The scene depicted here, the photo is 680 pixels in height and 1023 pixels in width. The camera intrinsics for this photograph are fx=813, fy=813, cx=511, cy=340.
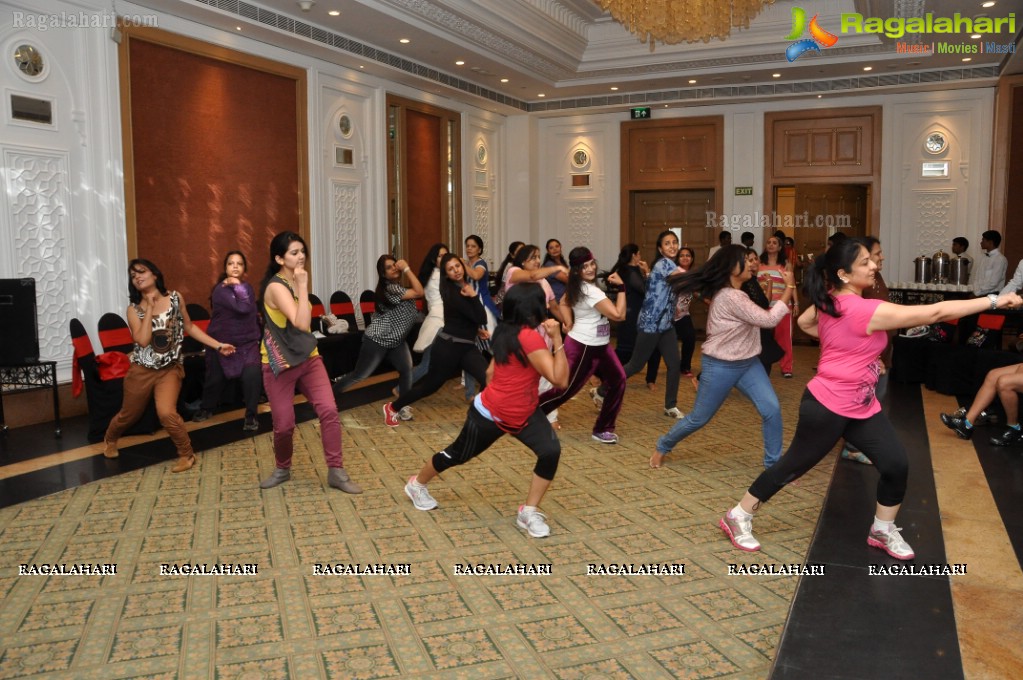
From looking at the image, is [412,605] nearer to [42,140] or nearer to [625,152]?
[42,140]

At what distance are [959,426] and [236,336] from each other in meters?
5.69

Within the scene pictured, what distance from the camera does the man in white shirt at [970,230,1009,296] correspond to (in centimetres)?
1021

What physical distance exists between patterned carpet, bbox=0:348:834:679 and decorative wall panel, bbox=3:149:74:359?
2177mm

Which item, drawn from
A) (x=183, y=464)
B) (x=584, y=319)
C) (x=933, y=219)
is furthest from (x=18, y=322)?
(x=933, y=219)

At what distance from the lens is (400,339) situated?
6.79 meters

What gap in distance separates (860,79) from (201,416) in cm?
948

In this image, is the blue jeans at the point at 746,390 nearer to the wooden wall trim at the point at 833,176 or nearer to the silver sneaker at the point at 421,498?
the silver sneaker at the point at 421,498

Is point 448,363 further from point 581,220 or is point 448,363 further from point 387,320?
point 581,220

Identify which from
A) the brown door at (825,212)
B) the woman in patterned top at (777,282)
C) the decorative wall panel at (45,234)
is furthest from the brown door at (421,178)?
the brown door at (825,212)

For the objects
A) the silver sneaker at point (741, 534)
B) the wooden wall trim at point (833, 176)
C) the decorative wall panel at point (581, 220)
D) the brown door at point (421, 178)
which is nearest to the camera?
the silver sneaker at point (741, 534)

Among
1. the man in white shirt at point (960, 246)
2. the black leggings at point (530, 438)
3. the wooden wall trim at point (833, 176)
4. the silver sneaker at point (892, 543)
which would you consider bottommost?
the silver sneaker at point (892, 543)

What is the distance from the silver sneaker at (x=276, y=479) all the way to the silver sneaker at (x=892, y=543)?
10.9 feet

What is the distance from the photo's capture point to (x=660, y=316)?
6.48 metres

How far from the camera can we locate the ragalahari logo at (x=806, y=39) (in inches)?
385
